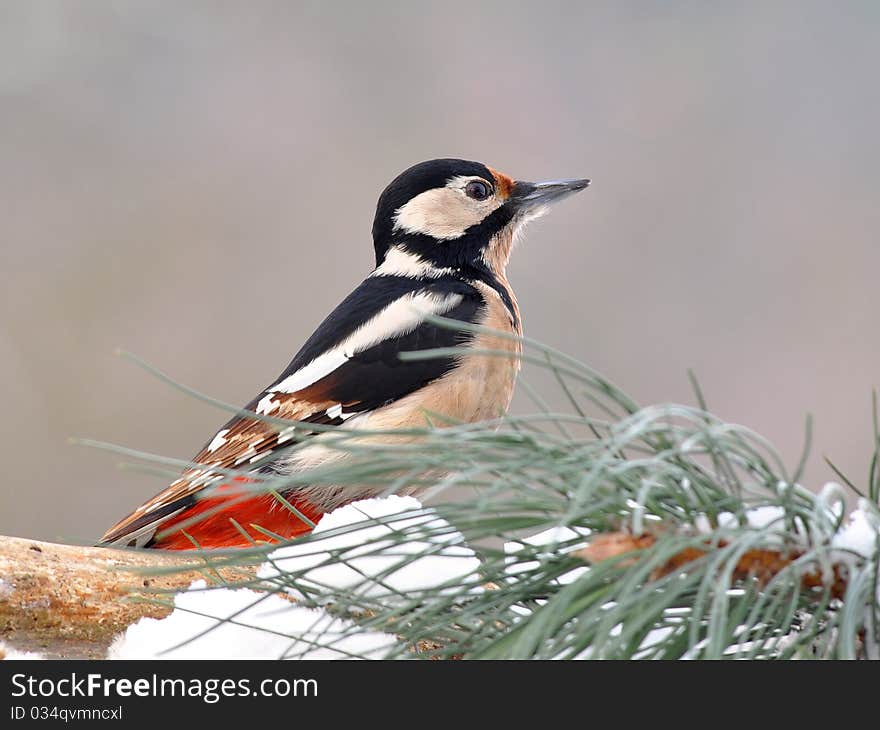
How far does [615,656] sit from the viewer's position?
470mm

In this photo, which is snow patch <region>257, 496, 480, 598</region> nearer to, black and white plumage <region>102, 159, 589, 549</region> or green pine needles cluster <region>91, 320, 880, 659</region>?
green pine needles cluster <region>91, 320, 880, 659</region>

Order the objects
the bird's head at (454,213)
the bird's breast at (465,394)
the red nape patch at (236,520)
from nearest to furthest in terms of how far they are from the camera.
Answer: the red nape patch at (236,520) → the bird's breast at (465,394) → the bird's head at (454,213)

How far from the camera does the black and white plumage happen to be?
128 centimetres

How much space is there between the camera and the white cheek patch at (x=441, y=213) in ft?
5.68

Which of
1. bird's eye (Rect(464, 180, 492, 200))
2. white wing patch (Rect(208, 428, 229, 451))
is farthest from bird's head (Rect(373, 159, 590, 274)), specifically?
white wing patch (Rect(208, 428, 229, 451))

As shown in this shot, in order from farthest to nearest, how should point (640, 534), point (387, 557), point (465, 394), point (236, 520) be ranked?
Result: point (465, 394) → point (236, 520) → point (387, 557) → point (640, 534)

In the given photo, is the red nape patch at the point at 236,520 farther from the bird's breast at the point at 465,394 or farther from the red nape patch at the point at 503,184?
the red nape patch at the point at 503,184

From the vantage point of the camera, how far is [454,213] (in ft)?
5.73

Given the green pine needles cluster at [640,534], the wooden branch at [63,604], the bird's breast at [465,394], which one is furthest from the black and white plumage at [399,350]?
the green pine needles cluster at [640,534]

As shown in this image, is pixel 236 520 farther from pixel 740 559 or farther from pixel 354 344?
pixel 740 559

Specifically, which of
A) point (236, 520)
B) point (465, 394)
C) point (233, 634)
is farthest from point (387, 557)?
point (465, 394)

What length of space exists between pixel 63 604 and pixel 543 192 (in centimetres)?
122
